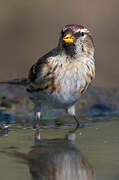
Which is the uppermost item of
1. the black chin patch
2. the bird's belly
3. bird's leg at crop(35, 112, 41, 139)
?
the black chin patch

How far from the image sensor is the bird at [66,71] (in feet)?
21.8

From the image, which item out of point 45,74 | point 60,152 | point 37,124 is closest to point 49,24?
point 45,74

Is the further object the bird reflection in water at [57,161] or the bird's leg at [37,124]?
the bird's leg at [37,124]

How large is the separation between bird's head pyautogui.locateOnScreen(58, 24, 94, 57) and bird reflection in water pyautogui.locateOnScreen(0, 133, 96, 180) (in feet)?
A: 4.99

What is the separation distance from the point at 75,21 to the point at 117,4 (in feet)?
4.02

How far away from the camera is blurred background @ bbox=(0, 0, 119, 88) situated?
40.6ft

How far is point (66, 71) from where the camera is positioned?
22.1 feet

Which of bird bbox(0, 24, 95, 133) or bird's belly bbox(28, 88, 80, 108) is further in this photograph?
bird's belly bbox(28, 88, 80, 108)

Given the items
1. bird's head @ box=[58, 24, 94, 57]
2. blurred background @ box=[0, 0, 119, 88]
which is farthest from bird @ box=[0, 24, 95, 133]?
blurred background @ box=[0, 0, 119, 88]

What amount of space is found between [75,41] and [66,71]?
0.41 m

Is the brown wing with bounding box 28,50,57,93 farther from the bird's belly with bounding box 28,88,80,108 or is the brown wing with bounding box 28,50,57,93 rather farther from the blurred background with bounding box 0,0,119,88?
the blurred background with bounding box 0,0,119,88

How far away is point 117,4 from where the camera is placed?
44.0 feet

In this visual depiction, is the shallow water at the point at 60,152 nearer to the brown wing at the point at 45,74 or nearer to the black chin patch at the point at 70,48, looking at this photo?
the brown wing at the point at 45,74

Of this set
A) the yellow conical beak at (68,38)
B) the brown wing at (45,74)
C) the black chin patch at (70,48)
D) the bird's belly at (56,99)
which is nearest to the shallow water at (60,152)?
the bird's belly at (56,99)
